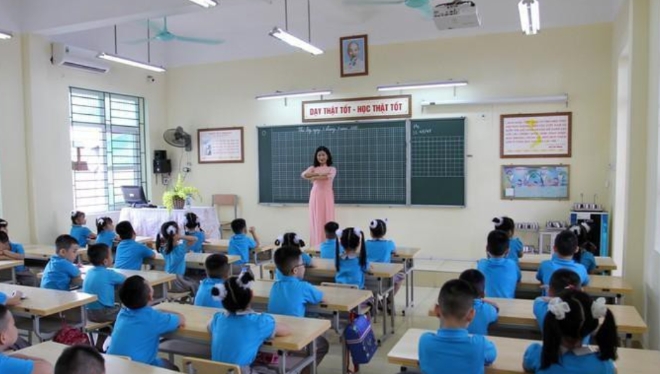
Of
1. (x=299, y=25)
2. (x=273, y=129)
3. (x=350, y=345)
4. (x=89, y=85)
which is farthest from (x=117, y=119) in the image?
(x=350, y=345)

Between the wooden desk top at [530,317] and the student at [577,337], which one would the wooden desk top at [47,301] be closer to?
the wooden desk top at [530,317]

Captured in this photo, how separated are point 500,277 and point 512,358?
1380 millimetres

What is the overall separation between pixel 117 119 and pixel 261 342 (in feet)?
23.4

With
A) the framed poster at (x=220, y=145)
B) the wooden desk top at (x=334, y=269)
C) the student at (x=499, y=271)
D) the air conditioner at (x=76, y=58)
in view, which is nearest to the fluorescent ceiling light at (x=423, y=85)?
the framed poster at (x=220, y=145)

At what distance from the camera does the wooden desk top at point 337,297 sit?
10.7ft

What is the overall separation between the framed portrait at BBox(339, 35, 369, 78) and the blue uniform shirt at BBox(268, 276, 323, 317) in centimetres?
514

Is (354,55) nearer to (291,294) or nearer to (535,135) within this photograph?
(535,135)

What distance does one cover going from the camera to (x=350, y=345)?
347 centimetres

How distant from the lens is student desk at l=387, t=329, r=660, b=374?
218 cm

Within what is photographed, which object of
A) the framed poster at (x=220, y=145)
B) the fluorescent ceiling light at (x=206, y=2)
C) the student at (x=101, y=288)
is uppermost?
the fluorescent ceiling light at (x=206, y=2)

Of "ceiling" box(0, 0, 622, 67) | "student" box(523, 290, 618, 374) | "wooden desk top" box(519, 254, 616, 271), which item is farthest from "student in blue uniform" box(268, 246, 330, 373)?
"ceiling" box(0, 0, 622, 67)

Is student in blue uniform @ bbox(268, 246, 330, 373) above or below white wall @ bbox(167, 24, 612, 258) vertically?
below

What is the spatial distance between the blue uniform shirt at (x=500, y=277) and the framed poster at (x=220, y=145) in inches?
234

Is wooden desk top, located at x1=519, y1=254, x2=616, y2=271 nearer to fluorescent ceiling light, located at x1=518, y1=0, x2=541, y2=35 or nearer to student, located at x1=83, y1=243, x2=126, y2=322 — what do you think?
fluorescent ceiling light, located at x1=518, y1=0, x2=541, y2=35
